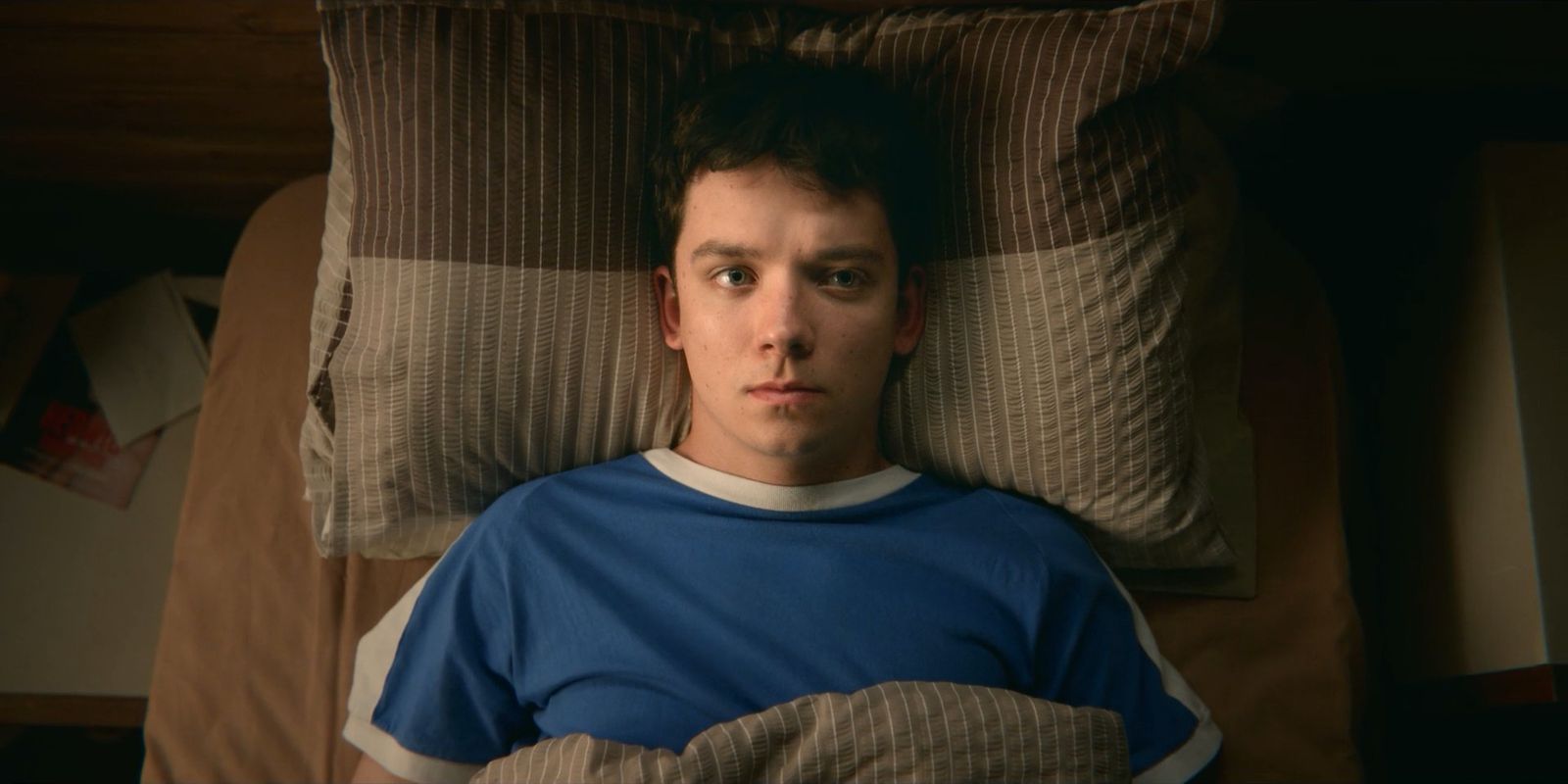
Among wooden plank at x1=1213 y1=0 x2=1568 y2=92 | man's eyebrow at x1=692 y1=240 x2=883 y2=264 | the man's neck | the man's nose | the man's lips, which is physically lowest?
the man's neck

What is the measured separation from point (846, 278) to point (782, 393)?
0.12 metres

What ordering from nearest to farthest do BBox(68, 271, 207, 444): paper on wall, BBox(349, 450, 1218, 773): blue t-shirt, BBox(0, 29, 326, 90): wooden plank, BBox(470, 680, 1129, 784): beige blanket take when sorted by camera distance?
BBox(470, 680, 1129, 784): beige blanket, BBox(349, 450, 1218, 773): blue t-shirt, BBox(0, 29, 326, 90): wooden plank, BBox(68, 271, 207, 444): paper on wall

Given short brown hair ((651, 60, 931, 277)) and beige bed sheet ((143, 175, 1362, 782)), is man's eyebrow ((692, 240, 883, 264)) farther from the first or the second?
beige bed sheet ((143, 175, 1362, 782))

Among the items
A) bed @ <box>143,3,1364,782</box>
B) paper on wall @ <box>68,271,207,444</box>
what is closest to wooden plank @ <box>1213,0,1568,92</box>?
bed @ <box>143,3,1364,782</box>

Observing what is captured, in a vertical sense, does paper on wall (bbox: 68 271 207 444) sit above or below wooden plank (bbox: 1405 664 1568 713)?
above

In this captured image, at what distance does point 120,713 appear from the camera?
4.78 feet

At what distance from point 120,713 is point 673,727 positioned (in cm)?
81

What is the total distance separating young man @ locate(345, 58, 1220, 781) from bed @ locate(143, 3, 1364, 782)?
0.10 metres

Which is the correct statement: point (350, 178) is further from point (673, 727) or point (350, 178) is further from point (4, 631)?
point (4, 631)

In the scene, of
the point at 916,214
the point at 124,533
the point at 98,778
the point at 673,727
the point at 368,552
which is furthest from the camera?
the point at 98,778

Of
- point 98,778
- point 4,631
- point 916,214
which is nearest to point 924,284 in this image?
point 916,214

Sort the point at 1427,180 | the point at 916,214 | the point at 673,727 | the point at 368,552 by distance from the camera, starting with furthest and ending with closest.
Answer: the point at 1427,180 → the point at 368,552 → the point at 916,214 → the point at 673,727

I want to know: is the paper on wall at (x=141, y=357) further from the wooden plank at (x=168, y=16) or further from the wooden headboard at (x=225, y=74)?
the wooden plank at (x=168, y=16)

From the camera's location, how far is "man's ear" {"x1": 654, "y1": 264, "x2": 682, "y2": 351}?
3.90 feet
